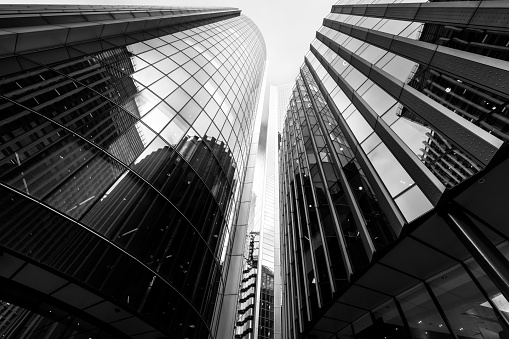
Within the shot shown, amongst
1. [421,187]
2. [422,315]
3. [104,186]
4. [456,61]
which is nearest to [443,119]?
[421,187]

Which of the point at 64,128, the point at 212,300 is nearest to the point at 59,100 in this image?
the point at 64,128

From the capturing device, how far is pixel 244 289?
8219 cm

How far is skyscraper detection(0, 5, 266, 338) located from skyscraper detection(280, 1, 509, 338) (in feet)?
24.6

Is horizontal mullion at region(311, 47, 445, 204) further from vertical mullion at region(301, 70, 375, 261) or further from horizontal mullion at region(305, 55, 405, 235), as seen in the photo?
vertical mullion at region(301, 70, 375, 261)

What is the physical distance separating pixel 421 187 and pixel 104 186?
11.9 meters

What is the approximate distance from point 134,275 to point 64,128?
667 centimetres

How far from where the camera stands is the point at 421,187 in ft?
27.3

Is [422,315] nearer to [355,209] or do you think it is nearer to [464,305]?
[464,305]

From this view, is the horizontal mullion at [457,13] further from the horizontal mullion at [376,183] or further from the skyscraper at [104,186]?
the skyscraper at [104,186]

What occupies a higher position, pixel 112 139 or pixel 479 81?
pixel 112 139

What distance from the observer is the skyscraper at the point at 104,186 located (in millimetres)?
8406

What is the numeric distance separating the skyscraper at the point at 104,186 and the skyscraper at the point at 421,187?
24.6 ft

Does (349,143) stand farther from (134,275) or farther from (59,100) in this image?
(59,100)

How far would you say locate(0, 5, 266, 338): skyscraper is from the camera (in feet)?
27.6
